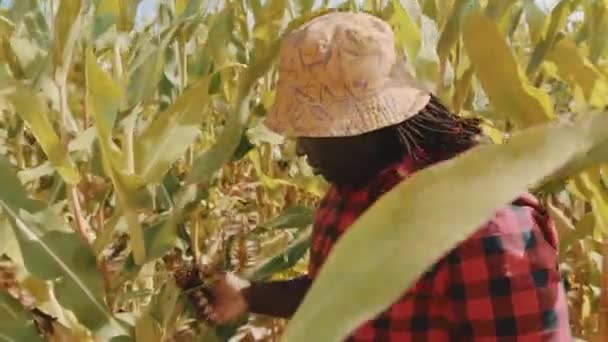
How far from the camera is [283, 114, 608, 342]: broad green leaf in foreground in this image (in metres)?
0.31

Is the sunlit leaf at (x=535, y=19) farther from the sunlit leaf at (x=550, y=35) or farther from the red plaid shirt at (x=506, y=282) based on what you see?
the red plaid shirt at (x=506, y=282)

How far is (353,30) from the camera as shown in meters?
0.88

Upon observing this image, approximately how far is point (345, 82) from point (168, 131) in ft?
0.89

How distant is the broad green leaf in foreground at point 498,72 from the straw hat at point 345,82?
0.07 metres

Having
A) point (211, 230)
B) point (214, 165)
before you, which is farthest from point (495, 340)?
point (211, 230)

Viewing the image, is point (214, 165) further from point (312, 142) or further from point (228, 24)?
point (228, 24)

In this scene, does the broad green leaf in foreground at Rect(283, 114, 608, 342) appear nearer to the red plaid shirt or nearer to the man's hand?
the red plaid shirt

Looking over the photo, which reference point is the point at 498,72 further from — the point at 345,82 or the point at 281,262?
the point at 281,262

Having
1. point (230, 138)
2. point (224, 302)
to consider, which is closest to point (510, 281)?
point (224, 302)

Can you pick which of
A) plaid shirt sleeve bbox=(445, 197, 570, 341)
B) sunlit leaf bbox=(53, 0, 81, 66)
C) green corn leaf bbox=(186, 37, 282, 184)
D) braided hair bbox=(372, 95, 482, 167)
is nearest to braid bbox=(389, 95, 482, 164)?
braided hair bbox=(372, 95, 482, 167)

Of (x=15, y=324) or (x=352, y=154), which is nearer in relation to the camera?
(x=352, y=154)

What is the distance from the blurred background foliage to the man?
0.08 m

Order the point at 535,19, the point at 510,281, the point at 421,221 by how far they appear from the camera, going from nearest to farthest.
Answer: the point at 421,221 → the point at 510,281 → the point at 535,19

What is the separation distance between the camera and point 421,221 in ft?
1.06
